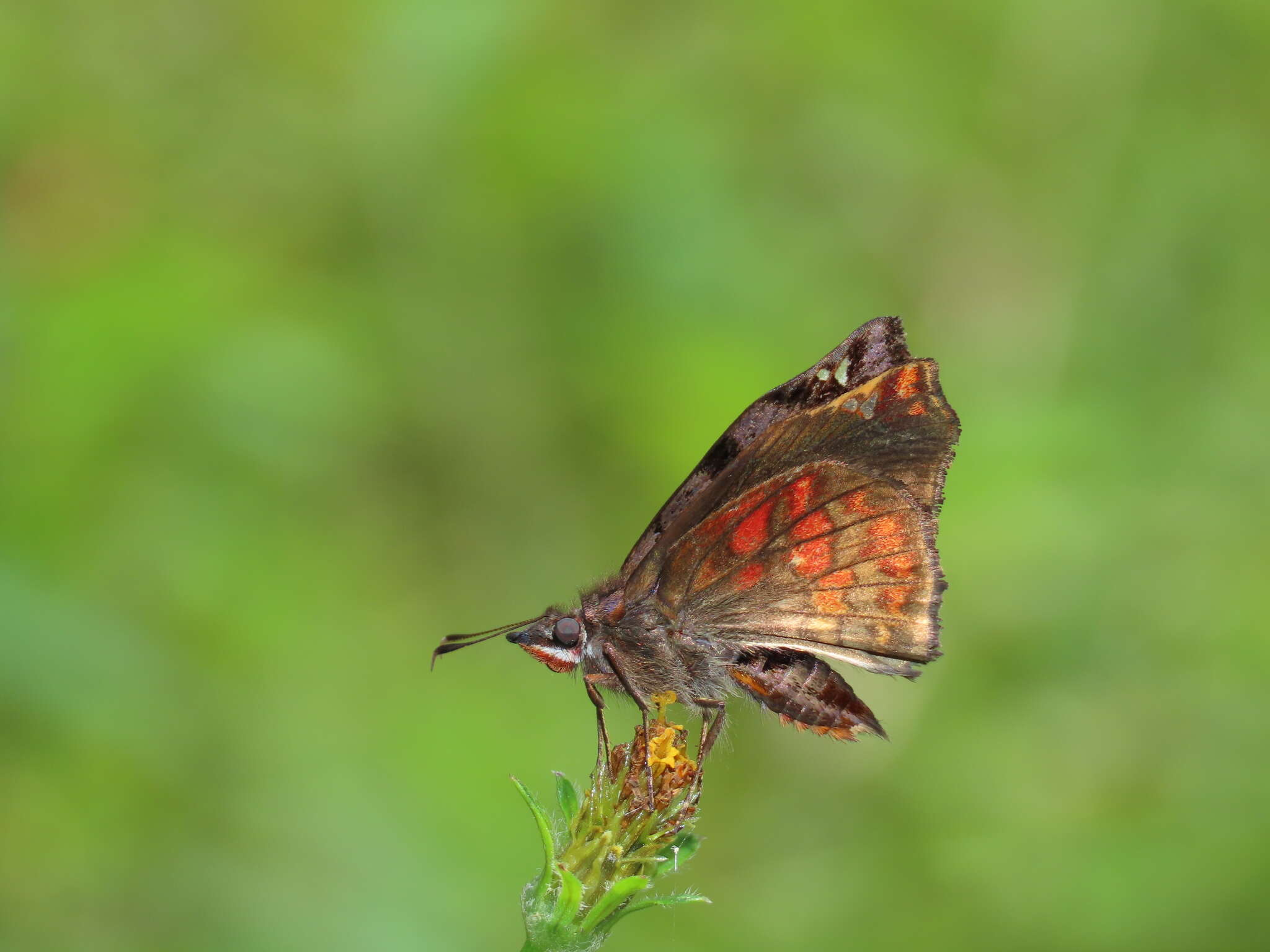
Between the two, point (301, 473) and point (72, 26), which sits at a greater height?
point (72, 26)

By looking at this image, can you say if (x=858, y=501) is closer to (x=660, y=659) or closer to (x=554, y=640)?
(x=660, y=659)

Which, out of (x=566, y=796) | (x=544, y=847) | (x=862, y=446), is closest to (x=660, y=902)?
(x=544, y=847)

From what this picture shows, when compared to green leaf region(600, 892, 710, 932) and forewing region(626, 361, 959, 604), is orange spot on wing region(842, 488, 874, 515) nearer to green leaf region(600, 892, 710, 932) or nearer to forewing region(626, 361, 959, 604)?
forewing region(626, 361, 959, 604)

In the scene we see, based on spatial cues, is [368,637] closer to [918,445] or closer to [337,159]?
[337,159]

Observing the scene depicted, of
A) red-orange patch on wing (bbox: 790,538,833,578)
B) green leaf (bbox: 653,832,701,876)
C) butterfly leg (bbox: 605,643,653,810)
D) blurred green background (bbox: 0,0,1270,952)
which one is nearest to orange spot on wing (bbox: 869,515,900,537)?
red-orange patch on wing (bbox: 790,538,833,578)

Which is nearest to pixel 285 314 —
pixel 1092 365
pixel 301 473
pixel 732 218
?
pixel 301 473

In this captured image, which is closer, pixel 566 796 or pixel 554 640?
pixel 566 796
